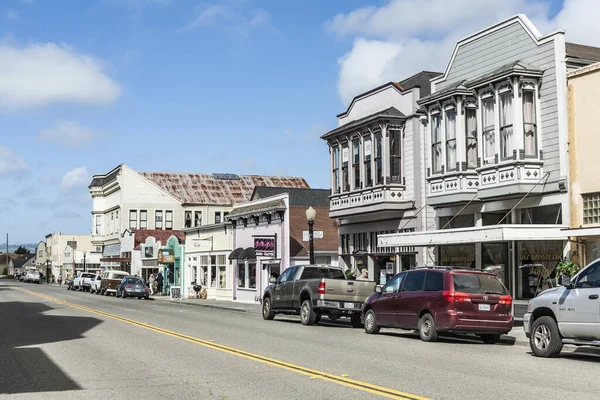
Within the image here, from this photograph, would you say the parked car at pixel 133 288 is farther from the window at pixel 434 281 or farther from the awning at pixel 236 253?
the window at pixel 434 281

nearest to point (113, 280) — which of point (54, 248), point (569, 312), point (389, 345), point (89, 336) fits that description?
point (89, 336)

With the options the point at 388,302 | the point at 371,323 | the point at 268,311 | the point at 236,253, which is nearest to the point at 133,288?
the point at 236,253

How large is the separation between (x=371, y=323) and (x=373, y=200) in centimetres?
1148

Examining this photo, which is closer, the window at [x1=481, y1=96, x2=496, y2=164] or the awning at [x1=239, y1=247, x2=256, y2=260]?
the window at [x1=481, y1=96, x2=496, y2=164]

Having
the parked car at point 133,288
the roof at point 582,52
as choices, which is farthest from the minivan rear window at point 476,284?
the parked car at point 133,288

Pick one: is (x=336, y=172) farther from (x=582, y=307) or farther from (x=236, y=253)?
(x=582, y=307)

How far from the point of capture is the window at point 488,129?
25.9m

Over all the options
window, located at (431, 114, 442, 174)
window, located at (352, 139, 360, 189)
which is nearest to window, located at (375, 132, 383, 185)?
window, located at (352, 139, 360, 189)

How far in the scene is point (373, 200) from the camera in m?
32.2

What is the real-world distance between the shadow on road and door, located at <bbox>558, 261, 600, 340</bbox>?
8613 millimetres

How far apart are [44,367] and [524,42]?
60.9 feet

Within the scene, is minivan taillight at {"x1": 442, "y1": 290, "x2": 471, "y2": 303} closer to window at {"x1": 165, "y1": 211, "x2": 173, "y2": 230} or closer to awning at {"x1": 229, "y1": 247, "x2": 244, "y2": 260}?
awning at {"x1": 229, "y1": 247, "x2": 244, "y2": 260}

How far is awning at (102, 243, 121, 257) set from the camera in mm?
83637

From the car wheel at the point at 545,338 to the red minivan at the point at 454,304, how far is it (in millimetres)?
2761
